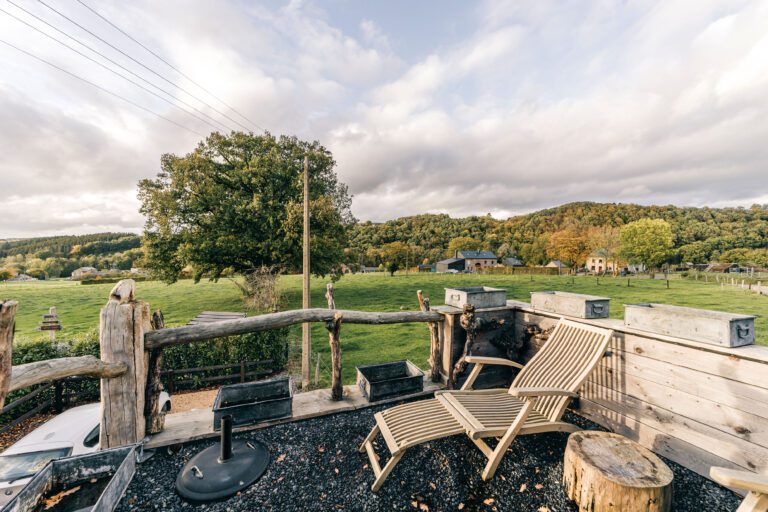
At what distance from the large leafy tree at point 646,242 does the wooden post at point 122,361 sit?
Answer: 42029 mm

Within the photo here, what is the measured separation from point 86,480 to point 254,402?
1482 millimetres

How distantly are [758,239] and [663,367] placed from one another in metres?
92.1

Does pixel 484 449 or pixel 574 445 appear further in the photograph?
pixel 484 449

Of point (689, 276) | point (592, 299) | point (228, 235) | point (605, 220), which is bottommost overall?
point (689, 276)

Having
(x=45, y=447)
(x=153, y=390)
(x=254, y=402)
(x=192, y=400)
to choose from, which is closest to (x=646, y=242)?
(x=254, y=402)

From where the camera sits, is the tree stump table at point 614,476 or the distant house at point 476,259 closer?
the tree stump table at point 614,476

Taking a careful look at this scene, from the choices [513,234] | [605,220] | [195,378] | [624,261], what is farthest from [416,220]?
[195,378]

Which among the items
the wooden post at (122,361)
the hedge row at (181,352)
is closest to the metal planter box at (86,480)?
the wooden post at (122,361)

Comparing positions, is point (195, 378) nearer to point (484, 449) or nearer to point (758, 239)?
point (484, 449)

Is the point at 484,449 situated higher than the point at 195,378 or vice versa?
the point at 484,449

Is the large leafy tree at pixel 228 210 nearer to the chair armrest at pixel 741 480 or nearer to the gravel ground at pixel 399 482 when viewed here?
the gravel ground at pixel 399 482

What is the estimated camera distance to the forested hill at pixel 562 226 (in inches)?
2318

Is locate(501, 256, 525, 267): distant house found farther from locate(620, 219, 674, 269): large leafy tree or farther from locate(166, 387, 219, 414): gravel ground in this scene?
locate(166, 387, 219, 414): gravel ground

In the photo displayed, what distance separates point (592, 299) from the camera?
405 cm
